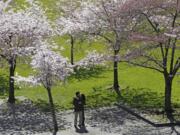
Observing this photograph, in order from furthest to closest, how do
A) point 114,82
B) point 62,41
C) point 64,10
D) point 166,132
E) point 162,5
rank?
1. point 62,41
2. point 64,10
3. point 114,82
4. point 162,5
5. point 166,132

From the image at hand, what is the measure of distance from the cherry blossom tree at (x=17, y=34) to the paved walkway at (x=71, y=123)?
2.83 metres

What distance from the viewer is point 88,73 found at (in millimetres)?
44875

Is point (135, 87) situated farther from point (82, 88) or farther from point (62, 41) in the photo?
point (62, 41)

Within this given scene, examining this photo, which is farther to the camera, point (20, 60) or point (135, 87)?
point (135, 87)

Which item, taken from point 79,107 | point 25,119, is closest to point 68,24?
point 25,119

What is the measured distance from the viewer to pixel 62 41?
55.9 meters

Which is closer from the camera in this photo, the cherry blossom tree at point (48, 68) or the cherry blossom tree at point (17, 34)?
the cherry blossom tree at point (48, 68)

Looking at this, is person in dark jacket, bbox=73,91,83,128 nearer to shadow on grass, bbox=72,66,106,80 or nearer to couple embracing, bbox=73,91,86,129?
couple embracing, bbox=73,91,86,129

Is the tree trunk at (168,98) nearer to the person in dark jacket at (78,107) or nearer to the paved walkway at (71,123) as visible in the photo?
the paved walkway at (71,123)

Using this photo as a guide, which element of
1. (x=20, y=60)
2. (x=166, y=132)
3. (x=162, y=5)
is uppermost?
(x=162, y=5)

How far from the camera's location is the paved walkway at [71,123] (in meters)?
29.4

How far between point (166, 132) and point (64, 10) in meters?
23.1

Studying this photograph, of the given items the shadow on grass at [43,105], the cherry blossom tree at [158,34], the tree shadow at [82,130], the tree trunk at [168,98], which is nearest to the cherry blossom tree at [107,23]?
the cherry blossom tree at [158,34]

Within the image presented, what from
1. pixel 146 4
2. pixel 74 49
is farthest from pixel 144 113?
pixel 74 49
